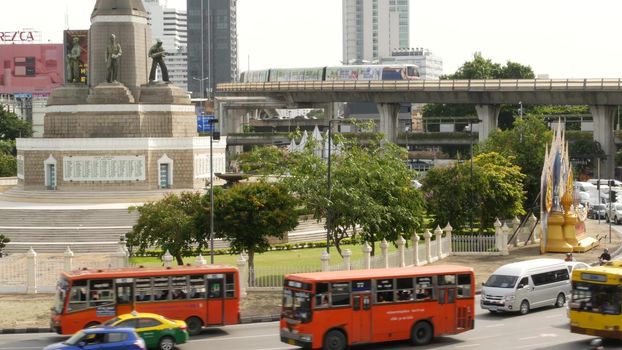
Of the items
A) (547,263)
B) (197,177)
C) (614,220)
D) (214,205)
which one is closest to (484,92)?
(614,220)

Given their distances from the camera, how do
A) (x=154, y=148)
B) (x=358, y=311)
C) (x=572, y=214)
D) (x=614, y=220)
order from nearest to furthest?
(x=358, y=311) → (x=572, y=214) → (x=154, y=148) → (x=614, y=220)

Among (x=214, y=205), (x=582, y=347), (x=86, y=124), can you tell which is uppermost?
(x=86, y=124)

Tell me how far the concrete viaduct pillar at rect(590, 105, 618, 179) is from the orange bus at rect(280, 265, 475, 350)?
70.9 m

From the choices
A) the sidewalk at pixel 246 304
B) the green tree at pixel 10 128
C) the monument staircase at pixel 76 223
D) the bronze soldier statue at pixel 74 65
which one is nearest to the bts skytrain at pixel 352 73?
the green tree at pixel 10 128

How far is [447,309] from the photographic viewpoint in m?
30.7

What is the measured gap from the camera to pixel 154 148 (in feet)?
213

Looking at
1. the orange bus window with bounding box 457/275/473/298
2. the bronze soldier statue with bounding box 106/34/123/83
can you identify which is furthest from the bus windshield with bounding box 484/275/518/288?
the bronze soldier statue with bounding box 106/34/123/83

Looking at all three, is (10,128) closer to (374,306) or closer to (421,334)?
(421,334)

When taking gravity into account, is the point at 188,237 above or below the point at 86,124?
below

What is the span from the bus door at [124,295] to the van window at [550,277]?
12.5 m

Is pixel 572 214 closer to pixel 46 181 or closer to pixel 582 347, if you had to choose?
pixel 582 347

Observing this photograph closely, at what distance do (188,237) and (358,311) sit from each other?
17188mm

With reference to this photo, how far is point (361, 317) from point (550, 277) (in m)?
9.65

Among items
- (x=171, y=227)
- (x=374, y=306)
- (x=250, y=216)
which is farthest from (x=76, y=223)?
(x=374, y=306)
